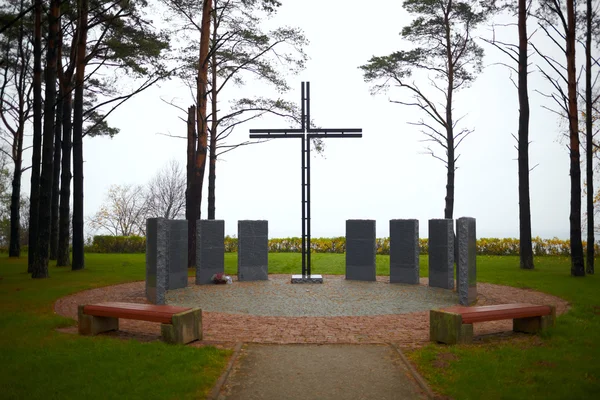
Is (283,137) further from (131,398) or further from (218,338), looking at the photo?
(131,398)

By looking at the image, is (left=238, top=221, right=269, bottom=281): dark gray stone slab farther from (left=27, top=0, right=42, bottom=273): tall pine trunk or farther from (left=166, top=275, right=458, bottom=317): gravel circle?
(left=27, top=0, right=42, bottom=273): tall pine trunk

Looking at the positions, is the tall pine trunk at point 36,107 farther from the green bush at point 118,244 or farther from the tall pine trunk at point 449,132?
the tall pine trunk at point 449,132

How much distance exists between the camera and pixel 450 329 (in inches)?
252

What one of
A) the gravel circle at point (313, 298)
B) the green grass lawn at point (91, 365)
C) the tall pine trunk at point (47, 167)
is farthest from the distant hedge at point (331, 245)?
the green grass lawn at point (91, 365)

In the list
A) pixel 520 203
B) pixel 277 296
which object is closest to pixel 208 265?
pixel 277 296

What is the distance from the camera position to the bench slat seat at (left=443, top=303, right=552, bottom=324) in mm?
6453

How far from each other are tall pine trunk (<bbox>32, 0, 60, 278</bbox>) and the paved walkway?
33.3 feet

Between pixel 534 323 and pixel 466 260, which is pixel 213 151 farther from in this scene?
pixel 534 323

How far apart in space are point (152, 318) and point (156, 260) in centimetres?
366

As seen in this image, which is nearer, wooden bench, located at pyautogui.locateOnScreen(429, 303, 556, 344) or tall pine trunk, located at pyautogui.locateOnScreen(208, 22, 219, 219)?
wooden bench, located at pyautogui.locateOnScreen(429, 303, 556, 344)

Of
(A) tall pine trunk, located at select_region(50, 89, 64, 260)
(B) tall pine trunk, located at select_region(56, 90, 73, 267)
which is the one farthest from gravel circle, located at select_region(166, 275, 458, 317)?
(A) tall pine trunk, located at select_region(50, 89, 64, 260)

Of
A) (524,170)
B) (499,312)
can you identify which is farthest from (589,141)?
(499,312)

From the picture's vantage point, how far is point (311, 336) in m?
6.94

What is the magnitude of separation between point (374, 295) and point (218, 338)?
17.3 ft
